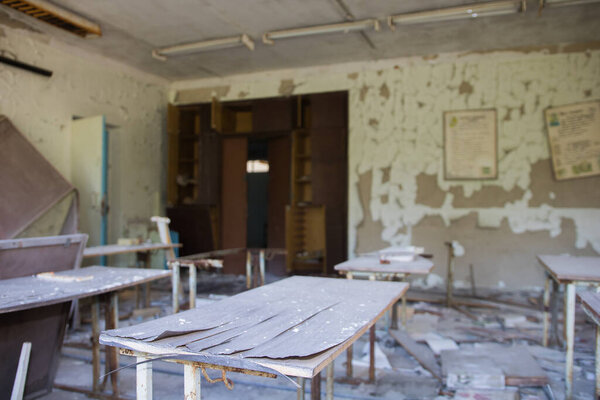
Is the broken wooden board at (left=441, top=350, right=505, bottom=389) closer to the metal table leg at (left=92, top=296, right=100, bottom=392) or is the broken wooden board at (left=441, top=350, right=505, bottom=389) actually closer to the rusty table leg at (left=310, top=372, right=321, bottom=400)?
the rusty table leg at (left=310, top=372, right=321, bottom=400)

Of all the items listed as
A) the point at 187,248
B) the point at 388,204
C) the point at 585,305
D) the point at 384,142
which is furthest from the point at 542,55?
the point at 187,248

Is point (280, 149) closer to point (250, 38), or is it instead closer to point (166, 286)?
point (250, 38)

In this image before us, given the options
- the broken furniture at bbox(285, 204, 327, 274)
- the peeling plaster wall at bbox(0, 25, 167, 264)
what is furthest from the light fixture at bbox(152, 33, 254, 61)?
the broken furniture at bbox(285, 204, 327, 274)

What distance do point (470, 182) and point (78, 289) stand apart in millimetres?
4745

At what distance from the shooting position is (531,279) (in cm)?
533

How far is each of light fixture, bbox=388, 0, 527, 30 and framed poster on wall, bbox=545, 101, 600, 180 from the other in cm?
160

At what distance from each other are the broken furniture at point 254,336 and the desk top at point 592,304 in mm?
722

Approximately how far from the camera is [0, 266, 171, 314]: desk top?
1.76 meters

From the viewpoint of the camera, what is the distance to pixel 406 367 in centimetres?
292

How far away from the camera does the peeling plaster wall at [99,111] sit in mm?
4746

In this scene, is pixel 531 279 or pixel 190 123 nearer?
pixel 531 279

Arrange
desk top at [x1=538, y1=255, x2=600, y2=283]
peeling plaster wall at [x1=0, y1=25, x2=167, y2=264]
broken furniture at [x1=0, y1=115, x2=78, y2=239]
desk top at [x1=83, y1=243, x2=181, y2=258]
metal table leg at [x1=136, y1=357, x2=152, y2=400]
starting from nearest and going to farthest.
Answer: metal table leg at [x1=136, y1=357, x2=152, y2=400] < desk top at [x1=538, y1=255, x2=600, y2=283] < desk top at [x1=83, y1=243, x2=181, y2=258] < broken furniture at [x1=0, y1=115, x2=78, y2=239] < peeling plaster wall at [x1=0, y1=25, x2=167, y2=264]

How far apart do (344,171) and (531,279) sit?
2.61 m

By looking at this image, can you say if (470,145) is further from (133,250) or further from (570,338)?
(133,250)
